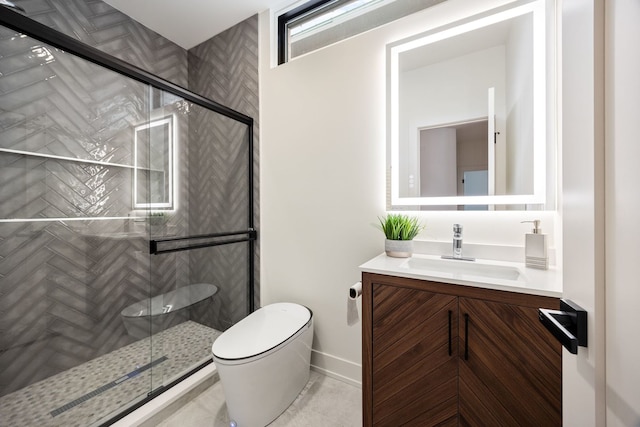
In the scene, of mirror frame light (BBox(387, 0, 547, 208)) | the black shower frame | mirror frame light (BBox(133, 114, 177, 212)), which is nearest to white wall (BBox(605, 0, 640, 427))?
mirror frame light (BBox(387, 0, 547, 208))

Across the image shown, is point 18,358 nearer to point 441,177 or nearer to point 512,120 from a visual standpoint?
point 441,177

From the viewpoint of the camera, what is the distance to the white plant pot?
4.52ft

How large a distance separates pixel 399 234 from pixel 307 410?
1.13 m

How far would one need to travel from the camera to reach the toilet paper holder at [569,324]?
423 millimetres

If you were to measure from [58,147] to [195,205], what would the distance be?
2.76ft

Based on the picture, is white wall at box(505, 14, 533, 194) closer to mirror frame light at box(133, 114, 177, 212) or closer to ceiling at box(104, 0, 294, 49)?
ceiling at box(104, 0, 294, 49)

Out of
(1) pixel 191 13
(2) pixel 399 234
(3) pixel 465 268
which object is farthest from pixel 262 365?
(1) pixel 191 13

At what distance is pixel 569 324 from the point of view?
46 centimetres

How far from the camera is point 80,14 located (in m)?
1.79

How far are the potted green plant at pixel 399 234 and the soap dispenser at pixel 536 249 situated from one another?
487 mm

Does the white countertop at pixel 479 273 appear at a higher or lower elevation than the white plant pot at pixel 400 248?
lower

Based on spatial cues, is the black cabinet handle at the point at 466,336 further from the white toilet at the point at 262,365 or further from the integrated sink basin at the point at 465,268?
the white toilet at the point at 262,365

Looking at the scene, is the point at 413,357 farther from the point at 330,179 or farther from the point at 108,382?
the point at 108,382

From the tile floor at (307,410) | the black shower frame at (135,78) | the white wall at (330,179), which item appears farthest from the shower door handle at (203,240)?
the tile floor at (307,410)
